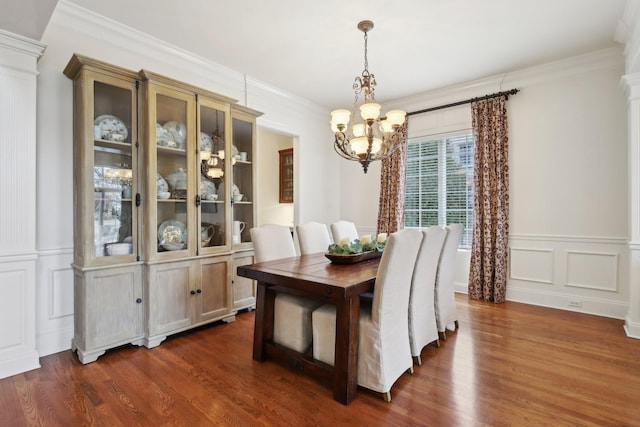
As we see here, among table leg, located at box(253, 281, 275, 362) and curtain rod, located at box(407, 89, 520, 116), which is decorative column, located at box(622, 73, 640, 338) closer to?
curtain rod, located at box(407, 89, 520, 116)

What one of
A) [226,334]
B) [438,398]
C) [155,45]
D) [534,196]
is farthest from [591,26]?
Result: [226,334]

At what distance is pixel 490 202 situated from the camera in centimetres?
414

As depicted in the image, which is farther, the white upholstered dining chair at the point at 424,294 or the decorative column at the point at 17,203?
the white upholstered dining chair at the point at 424,294

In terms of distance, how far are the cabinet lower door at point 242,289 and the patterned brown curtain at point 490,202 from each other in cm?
292

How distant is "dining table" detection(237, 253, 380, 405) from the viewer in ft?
6.35

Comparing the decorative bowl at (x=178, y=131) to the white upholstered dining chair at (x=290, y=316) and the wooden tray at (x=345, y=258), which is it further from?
the wooden tray at (x=345, y=258)

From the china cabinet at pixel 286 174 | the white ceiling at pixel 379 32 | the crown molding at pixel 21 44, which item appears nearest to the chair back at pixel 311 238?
the white ceiling at pixel 379 32

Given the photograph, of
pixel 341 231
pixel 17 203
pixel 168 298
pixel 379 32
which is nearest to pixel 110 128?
pixel 17 203

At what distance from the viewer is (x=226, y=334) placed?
3043 mm

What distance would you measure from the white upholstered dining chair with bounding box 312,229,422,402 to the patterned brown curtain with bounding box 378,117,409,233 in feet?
Result: 9.08

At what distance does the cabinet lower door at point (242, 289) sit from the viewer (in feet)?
11.7

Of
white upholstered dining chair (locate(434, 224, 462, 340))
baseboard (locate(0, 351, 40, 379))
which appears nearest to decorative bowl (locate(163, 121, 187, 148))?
baseboard (locate(0, 351, 40, 379))

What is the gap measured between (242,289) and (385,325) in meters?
2.11

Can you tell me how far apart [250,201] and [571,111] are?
398 centimetres
